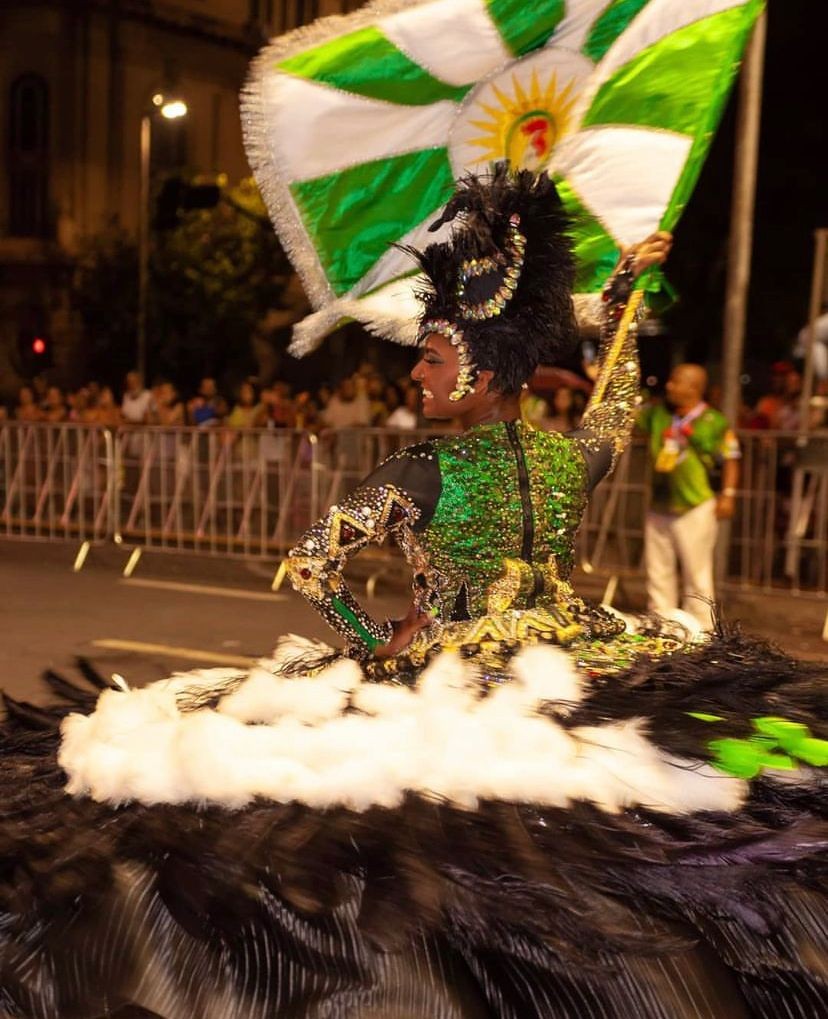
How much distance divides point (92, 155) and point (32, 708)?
34.3 meters

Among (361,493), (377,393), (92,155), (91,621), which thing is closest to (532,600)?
(361,493)

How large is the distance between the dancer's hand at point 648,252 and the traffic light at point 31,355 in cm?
3185

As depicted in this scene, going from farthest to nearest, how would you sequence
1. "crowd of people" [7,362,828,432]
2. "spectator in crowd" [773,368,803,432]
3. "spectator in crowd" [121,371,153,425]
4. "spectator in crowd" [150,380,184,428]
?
1. "spectator in crowd" [121,371,153,425]
2. "spectator in crowd" [150,380,184,428]
3. "crowd of people" [7,362,828,432]
4. "spectator in crowd" [773,368,803,432]

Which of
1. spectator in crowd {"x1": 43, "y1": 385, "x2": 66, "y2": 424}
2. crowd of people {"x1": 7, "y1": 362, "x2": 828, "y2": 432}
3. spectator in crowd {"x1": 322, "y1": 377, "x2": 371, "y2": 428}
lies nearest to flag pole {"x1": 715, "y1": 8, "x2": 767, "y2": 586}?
crowd of people {"x1": 7, "y1": 362, "x2": 828, "y2": 432}

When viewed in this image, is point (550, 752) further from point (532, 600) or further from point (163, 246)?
point (163, 246)

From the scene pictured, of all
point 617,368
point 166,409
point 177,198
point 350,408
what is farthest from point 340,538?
point 177,198

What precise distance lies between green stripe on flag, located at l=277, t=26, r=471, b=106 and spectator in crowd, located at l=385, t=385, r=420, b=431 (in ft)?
27.9

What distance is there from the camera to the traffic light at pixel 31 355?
112 ft

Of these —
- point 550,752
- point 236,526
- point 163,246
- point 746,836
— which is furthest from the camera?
point 163,246

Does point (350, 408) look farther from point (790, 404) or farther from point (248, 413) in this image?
point (790, 404)

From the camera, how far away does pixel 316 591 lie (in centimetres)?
294

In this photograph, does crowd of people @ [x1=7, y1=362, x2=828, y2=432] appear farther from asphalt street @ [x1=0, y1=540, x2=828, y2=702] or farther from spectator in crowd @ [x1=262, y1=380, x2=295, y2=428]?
asphalt street @ [x1=0, y1=540, x2=828, y2=702]

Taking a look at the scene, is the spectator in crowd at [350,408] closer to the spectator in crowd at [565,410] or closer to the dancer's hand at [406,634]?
the spectator in crowd at [565,410]

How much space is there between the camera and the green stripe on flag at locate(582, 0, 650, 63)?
4.11 metres
